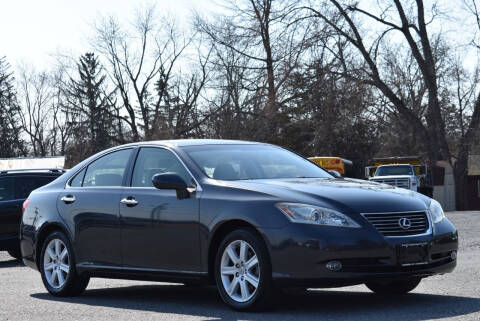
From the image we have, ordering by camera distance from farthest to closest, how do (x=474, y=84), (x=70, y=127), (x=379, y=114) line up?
1. (x=70, y=127)
2. (x=474, y=84)
3. (x=379, y=114)

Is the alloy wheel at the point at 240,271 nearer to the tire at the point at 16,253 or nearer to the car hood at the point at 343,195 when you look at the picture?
the car hood at the point at 343,195

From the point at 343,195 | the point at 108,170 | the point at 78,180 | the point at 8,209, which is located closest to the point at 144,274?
the point at 108,170

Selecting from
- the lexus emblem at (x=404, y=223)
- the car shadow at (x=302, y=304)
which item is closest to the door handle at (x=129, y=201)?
the car shadow at (x=302, y=304)

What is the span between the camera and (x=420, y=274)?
7.66 m

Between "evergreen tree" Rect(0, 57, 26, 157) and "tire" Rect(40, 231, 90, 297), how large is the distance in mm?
67637

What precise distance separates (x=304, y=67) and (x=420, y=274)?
33.7m

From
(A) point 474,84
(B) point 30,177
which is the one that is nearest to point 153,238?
(B) point 30,177

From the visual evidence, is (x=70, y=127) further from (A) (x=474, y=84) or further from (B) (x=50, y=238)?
(B) (x=50, y=238)

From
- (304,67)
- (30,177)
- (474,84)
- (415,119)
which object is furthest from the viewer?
(474,84)

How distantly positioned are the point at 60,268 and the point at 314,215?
11.9 feet

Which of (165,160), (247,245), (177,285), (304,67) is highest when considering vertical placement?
(304,67)

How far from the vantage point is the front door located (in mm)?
8336

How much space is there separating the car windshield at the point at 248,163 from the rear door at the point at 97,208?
3.21 ft

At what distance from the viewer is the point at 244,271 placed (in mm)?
7758
